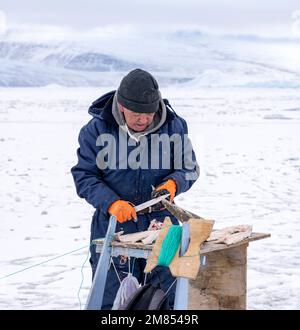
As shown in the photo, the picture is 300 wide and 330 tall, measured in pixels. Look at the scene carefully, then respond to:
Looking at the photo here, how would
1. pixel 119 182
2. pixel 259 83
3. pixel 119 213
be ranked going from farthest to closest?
1. pixel 259 83
2. pixel 119 182
3. pixel 119 213

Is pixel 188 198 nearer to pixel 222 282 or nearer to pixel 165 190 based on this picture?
pixel 222 282

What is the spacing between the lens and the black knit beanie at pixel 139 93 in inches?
132

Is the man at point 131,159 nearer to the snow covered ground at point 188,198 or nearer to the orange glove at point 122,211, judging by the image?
the orange glove at point 122,211

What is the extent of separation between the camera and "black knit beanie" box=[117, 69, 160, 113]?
3354 mm

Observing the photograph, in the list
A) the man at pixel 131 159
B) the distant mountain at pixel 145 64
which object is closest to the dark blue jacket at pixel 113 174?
the man at pixel 131 159

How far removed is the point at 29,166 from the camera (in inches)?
481

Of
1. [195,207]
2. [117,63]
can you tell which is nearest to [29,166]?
[195,207]

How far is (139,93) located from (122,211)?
519 millimetres

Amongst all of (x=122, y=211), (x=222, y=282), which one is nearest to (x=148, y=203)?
(x=122, y=211)

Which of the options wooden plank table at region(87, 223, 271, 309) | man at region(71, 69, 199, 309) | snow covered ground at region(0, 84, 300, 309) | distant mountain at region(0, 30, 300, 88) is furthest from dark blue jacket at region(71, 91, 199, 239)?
distant mountain at region(0, 30, 300, 88)

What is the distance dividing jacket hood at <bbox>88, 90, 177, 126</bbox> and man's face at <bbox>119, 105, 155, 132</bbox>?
7cm

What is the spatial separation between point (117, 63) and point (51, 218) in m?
31.4

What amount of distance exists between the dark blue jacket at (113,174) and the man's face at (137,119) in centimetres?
6

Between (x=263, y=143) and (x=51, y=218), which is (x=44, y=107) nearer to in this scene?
(x=263, y=143)
